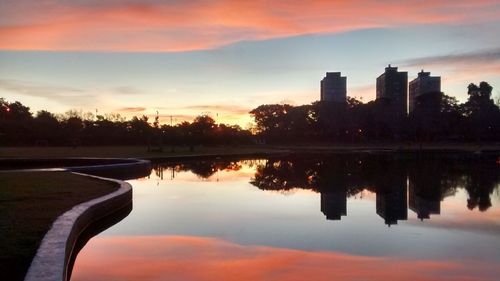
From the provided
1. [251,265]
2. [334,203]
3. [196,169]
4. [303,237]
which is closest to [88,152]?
[196,169]

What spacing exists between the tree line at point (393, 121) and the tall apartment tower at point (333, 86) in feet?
76.1

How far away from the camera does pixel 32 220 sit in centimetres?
683

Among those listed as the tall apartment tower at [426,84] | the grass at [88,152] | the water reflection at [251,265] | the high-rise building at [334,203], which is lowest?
the water reflection at [251,265]

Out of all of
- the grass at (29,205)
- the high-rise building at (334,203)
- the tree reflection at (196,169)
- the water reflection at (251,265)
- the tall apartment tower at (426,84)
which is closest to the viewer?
the grass at (29,205)

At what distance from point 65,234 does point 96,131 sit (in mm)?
49668

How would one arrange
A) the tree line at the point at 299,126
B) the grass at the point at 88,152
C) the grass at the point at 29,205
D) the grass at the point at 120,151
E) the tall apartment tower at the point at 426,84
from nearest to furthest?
1. the grass at the point at 29,205
2. the grass at the point at 88,152
3. the grass at the point at 120,151
4. the tree line at the point at 299,126
5. the tall apartment tower at the point at 426,84

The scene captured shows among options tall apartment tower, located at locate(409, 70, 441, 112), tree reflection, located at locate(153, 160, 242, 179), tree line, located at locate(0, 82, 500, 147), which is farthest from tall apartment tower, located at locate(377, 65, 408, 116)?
tree reflection, located at locate(153, 160, 242, 179)

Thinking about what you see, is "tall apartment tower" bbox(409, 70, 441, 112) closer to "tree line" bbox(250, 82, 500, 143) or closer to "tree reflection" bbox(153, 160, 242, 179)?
"tree line" bbox(250, 82, 500, 143)

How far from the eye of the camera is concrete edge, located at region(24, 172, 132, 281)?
438 centimetres

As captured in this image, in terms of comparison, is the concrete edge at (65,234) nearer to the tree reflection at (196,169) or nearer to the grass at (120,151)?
the tree reflection at (196,169)

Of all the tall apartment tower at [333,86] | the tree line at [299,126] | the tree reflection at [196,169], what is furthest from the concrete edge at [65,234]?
the tall apartment tower at [333,86]

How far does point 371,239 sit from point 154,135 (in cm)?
4529

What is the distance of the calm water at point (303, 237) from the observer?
5656 mm

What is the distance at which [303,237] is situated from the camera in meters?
7.40
